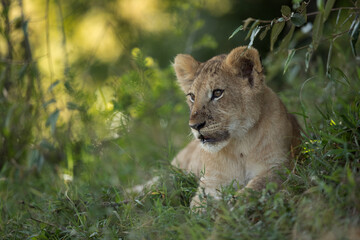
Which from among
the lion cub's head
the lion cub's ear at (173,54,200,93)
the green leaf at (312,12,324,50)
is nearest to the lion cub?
the lion cub's head

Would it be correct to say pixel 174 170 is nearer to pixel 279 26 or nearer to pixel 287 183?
pixel 287 183

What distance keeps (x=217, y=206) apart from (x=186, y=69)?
1482 mm

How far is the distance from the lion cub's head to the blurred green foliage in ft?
0.89

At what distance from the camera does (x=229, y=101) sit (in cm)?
327

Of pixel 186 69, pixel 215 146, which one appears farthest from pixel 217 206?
pixel 186 69

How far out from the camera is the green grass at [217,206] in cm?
227

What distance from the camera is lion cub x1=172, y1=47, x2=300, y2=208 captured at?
3.23 m

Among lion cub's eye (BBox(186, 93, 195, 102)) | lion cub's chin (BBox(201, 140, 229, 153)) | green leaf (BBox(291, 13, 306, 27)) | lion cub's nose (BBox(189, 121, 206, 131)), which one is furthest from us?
lion cub's eye (BBox(186, 93, 195, 102))

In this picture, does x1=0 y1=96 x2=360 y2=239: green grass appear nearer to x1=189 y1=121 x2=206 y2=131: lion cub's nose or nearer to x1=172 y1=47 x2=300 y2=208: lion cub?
x1=172 y1=47 x2=300 y2=208: lion cub

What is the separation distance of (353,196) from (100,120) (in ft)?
8.65

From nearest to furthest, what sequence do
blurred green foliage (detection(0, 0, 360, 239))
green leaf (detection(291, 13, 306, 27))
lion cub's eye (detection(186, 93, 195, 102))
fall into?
1. blurred green foliage (detection(0, 0, 360, 239))
2. green leaf (detection(291, 13, 306, 27))
3. lion cub's eye (detection(186, 93, 195, 102))

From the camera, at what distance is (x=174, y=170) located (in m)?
3.82

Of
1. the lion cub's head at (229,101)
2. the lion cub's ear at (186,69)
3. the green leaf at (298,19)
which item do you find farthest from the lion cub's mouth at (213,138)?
the green leaf at (298,19)

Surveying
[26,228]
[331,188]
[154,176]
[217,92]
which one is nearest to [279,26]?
[217,92]
